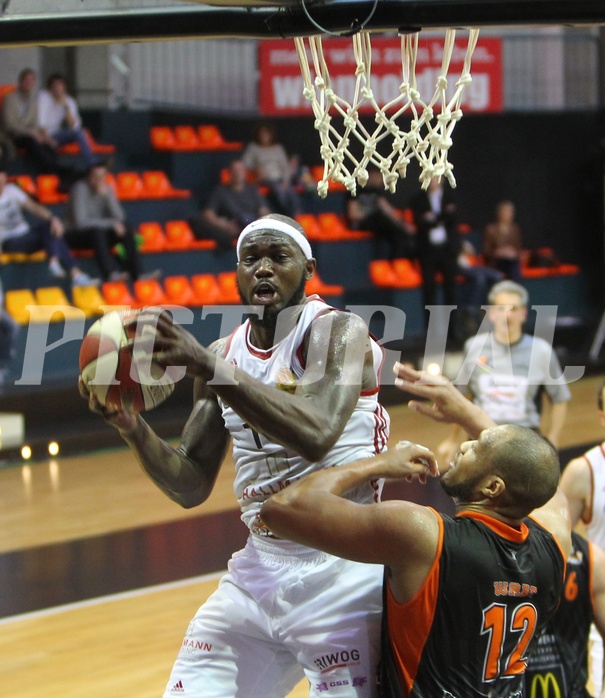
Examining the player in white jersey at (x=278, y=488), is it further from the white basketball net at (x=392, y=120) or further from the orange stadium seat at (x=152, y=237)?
the orange stadium seat at (x=152, y=237)

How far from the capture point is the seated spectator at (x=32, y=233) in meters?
10.8

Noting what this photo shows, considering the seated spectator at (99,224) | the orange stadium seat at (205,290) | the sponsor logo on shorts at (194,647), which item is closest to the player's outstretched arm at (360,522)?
the sponsor logo on shorts at (194,647)

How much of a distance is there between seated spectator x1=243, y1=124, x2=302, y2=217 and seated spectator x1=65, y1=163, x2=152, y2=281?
2.25 meters

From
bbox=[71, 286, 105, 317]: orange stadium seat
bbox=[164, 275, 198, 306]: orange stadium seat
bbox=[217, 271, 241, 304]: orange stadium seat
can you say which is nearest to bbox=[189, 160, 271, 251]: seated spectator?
bbox=[217, 271, 241, 304]: orange stadium seat

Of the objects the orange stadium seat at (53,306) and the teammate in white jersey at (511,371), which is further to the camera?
the orange stadium seat at (53,306)

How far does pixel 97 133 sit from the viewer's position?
13.5 metres

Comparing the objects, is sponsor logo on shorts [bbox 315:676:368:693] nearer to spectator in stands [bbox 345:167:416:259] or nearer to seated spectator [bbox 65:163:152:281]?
seated spectator [bbox 65:163:152:281]

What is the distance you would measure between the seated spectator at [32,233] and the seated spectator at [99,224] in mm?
210

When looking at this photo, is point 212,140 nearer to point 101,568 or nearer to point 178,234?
point 178,234

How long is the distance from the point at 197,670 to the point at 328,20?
2190mm

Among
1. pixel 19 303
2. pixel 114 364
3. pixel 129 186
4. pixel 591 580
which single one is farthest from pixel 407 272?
pixel 114 364

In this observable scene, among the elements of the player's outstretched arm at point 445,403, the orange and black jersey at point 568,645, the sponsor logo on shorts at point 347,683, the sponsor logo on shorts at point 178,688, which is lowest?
the orange and black jersey at point 568,645

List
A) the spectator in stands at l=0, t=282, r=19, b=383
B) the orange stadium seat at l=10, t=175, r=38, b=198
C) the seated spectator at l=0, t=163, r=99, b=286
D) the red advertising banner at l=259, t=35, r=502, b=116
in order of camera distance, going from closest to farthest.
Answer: the spectator in stands at l=0, t=282, r=19, b=383 < the seated spectator at l=0, t=163, r=99, b=286 < the orange stadium seat at l=10, t=175, r=38, b=198 < the red advertising banner at l=259, t=35, r=502, b=116

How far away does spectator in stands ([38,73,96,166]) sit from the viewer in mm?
12039
